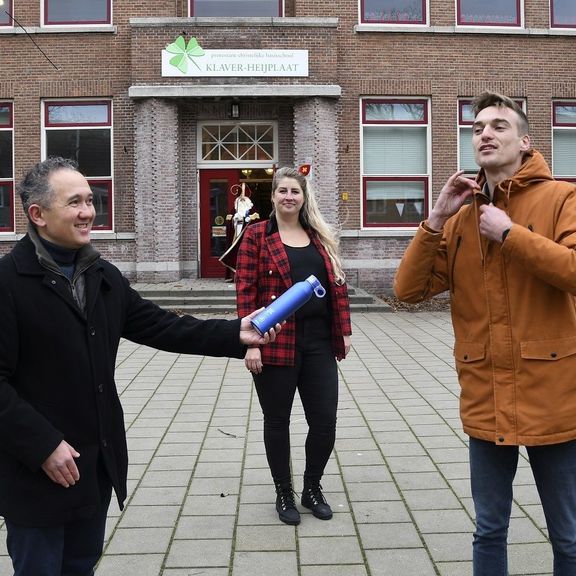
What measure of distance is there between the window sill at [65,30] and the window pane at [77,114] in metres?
1.70

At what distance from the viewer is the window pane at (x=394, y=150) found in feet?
53.6

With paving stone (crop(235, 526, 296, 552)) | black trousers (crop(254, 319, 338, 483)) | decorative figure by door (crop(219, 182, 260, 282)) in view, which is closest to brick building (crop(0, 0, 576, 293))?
decorative figure by door (crop(219, 182, 260, 282))

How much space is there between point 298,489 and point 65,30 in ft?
48.0

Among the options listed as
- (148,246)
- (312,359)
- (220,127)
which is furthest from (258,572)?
(220,127)

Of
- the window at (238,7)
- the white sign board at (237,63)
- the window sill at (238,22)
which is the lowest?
the white sign board at (237,63)

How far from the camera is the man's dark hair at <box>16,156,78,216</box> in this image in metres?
2.35

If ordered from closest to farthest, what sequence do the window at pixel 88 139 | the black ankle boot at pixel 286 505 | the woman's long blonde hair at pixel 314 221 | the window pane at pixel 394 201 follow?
1. the black ankle boot at pixel 286 505
2. the woman's long blonde hair at pixel 314 221
3. the window at pixel 88 139
4. the window pane at pixel 394 201

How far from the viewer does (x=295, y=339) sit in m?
4.00

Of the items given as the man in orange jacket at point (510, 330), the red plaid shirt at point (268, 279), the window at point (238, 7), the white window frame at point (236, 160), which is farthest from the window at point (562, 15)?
the man in orange jacket at point (510, 330)

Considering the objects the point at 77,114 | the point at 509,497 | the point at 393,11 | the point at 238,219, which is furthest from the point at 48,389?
the point at 393,11

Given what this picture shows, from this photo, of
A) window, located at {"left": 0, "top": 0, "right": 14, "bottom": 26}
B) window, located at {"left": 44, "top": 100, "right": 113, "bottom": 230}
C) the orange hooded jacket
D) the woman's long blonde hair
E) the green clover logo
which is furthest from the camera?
window, located at {"left": 44, "top": 100, "right": 113, "bottom": 230}

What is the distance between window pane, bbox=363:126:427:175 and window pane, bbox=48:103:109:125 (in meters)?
6.53

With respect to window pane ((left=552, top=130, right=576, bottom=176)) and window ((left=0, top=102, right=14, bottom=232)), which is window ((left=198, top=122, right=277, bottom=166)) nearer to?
window ((left=0, top=102, right=14, bottom=232))

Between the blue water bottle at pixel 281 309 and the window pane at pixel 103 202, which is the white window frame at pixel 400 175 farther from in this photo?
the blue water bottle at pixel 281 309
